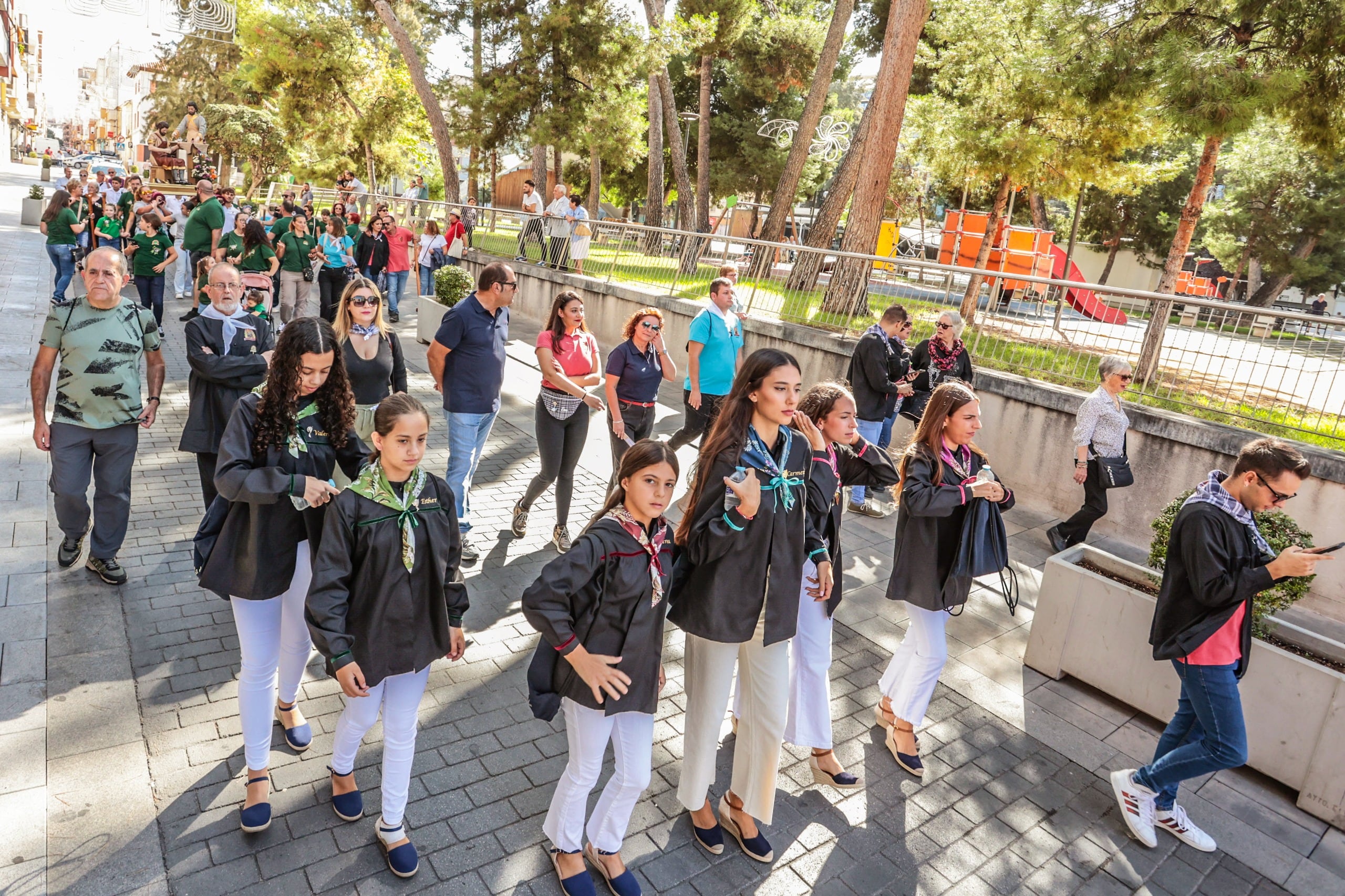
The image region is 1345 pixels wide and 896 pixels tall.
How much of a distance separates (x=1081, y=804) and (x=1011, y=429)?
5.23 metres

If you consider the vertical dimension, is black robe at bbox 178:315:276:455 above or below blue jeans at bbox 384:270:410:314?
above

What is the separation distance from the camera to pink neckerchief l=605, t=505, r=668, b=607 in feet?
9.80

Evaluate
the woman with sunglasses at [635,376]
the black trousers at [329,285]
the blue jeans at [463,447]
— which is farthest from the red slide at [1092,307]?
the black trousers at [329,285]

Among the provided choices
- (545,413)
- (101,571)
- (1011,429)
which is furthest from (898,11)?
(101,571)

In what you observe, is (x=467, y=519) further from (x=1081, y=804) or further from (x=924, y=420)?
(x=1081, y=804)

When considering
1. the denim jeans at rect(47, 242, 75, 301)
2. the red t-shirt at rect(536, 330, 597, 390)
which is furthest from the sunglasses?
the denim jeans at rect(47, 242, 75, 301)

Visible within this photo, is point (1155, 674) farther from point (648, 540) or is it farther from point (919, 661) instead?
point (648, 540)

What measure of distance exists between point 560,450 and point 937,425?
2962mm

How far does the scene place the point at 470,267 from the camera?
63.7 ft

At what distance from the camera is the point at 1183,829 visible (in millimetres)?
3971

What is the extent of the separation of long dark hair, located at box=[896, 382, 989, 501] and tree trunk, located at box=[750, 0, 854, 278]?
12244 mm

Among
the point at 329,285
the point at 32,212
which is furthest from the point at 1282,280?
the point at 32,212

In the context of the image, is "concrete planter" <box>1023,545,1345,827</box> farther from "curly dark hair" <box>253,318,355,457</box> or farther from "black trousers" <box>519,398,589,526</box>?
"curly dark hair" <box>253,318,355,457</box>

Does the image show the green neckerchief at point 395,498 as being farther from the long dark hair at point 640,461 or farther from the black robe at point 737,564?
the black robe at point 737,564
